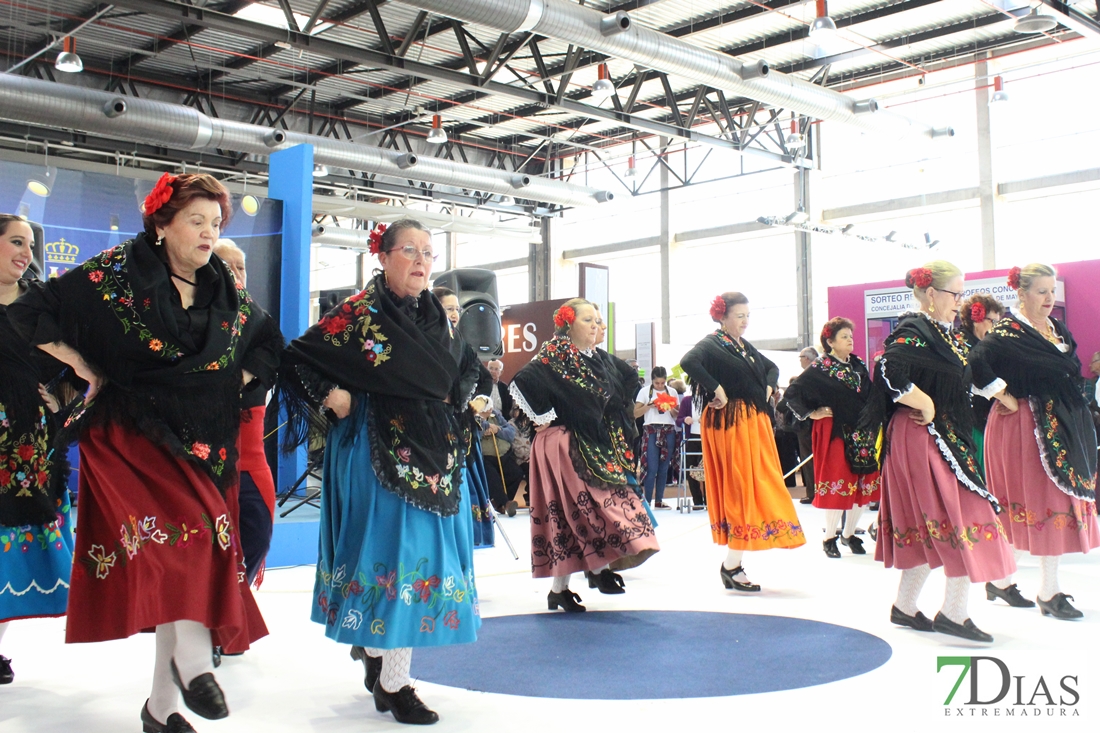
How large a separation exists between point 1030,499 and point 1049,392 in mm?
463

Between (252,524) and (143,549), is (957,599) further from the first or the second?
(143,549)

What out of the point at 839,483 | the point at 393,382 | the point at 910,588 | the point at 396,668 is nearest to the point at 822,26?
the point at 839,483

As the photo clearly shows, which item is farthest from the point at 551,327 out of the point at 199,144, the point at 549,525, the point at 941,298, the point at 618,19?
the point at 941,298

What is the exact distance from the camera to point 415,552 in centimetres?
278

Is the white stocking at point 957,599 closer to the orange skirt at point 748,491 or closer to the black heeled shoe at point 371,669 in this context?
the orange skirt at point 748,491

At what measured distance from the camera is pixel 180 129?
10.8m

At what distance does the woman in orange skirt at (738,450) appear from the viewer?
4.90 meters

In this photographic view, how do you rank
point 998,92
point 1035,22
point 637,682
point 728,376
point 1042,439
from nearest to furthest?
point 637,682 → point 1042,439 → point 728,376 → point 1035,22 → point 998,92

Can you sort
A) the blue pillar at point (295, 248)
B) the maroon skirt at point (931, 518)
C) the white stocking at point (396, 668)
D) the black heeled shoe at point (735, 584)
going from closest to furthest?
the white stocking at point (396, 668)
the maroon skirt at point (931, 518)
the black heeled shoe at point (735, 584)
the blue pillar at point (295, 248)

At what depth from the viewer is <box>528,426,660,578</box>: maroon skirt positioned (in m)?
4.43

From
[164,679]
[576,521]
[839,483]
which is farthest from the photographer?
[839,483]

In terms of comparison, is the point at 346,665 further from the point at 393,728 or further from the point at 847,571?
the point at 847,571

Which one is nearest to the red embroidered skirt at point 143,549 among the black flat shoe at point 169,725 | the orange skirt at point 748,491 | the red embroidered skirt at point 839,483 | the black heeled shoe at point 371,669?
the black flat shoe at point 169,725

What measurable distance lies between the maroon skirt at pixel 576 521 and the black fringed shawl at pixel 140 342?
223 centimetres
